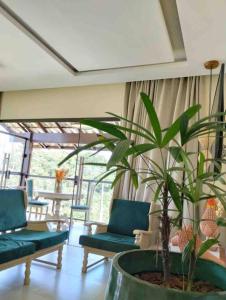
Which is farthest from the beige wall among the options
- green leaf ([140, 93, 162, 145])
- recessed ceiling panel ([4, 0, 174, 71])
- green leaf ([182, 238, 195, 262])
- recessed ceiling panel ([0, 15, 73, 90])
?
green leaf ([182, 238, 195, 262])

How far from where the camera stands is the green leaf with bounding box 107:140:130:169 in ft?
2.66

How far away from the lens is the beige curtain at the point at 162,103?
13.3ft

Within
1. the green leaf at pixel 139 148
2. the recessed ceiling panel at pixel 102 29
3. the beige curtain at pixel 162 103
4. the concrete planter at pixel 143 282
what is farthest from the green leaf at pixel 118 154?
the beige curtain at pixel 162 103

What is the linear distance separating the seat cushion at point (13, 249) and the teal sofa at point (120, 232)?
78 cm

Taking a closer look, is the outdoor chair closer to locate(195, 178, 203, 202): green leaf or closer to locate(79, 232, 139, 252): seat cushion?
locate(79, 232, 139, 252): seat cushion

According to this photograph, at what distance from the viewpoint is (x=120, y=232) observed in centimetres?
361

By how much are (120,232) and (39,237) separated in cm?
114

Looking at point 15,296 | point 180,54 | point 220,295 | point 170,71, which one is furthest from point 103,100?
point 220,295

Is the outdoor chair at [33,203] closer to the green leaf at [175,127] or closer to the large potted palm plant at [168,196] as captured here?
the large potted palm plant at [168,196]

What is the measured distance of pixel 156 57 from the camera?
349 cm

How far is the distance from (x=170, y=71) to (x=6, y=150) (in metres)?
4.86

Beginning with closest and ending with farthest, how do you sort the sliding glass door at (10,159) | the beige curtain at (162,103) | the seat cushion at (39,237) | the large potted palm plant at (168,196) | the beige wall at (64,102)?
the large potted palm plant at (168,196)
the seat cushion at (39,237)
the beige curtain at (162,103)
the beige wall at (64,102)
the sliding glass door at (10,159)

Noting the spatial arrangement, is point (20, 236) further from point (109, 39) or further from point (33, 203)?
point (33, 203)

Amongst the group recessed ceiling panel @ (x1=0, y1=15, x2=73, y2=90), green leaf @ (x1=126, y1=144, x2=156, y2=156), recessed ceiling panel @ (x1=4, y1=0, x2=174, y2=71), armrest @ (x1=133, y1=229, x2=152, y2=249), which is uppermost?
recessed ceiling panel @ (x1=4, y1=0, x2=174, y2=71)
